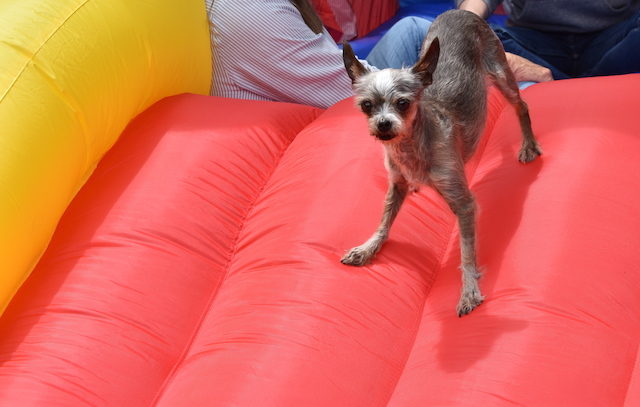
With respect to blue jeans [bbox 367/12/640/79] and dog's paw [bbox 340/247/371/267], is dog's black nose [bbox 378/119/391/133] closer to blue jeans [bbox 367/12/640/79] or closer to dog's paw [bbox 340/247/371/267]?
dog's paw [bbox 340/247/371/267]

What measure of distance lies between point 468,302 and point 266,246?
88 cm

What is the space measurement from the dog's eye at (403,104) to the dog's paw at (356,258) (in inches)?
25.5

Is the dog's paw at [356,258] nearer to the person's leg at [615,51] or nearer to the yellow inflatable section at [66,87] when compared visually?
the yellow inflatable section at [66,87]

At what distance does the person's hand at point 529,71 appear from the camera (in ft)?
12.9

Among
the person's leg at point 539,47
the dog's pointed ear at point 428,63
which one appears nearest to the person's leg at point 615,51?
the person's leg at point 539,47

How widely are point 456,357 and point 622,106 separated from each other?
1.67 meters

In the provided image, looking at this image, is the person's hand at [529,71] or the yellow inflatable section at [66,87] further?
the person's hand at [529,71]

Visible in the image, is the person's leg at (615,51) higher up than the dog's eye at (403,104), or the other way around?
the dog's eye at (403,104)

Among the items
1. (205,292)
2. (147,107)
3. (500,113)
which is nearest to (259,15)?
(147,107)

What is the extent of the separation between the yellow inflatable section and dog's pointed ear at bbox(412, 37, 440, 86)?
1.61 metres

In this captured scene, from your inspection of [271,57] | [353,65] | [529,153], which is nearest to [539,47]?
[529,153]

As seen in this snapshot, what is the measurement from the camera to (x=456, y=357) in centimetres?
229

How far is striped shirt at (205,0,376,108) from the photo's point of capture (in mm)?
3838

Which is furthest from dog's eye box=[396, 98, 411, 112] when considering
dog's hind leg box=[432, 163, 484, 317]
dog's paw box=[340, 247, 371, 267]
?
dog's paw box=[340, 247, 371, 267]
